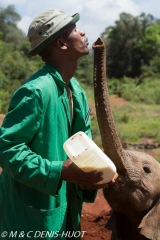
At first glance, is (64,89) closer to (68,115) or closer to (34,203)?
(68,115)

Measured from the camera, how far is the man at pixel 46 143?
2.16m

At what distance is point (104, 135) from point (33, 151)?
38cm

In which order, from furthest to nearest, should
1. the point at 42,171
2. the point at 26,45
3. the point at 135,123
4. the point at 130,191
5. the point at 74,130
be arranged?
the point at 26,45 < the point at 135,123 < the point at 130,191 < the point at 74,130 < the point at 42,171

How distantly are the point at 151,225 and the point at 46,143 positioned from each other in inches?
34.7

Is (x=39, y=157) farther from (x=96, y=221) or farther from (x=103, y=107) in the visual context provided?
(x=96, y=221)

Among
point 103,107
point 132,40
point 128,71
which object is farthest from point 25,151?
point 132,40

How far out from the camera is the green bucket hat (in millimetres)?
2332

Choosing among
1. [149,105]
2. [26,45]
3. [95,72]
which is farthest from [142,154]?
[26,45]

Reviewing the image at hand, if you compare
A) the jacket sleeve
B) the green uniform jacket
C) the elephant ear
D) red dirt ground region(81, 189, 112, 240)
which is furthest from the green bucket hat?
red dirt ground region(81, 189, 112, 240)

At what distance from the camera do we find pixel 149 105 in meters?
20.5

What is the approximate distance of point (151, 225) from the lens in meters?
2.79

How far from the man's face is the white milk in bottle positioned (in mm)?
491

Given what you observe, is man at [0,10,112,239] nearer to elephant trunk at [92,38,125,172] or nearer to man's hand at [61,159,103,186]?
man's hand at [61,159,103,186]

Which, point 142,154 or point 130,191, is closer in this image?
point 130,191
